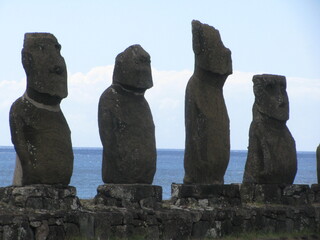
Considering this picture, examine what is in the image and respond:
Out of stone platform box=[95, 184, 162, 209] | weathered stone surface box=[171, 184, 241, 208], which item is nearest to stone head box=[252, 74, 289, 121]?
weathered stone surface box=[171, 184, 241, 208]

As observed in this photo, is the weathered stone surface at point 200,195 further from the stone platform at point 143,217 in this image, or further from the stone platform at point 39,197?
the stone platform at point 39,197

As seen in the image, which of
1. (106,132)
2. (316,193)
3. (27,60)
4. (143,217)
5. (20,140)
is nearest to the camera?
(20,140)

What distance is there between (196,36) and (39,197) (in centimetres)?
501

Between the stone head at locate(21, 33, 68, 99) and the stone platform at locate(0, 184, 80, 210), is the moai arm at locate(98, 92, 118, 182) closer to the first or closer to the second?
the stone head at locate(21, 33, 68, 99)

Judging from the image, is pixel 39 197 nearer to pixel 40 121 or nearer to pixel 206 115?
pixel 40 121

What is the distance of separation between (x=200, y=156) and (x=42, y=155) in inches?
152

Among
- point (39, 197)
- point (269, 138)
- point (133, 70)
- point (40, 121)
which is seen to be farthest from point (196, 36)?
point (39, 197)

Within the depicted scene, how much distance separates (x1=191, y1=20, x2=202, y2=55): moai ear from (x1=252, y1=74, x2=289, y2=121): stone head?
7.14 ft

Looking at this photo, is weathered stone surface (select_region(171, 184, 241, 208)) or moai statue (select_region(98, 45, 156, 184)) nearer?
moai statue (select_region(98, 45, 156, 184))

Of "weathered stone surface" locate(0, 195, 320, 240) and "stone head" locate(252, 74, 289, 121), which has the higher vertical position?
"stone head" locate(252, 74, 289, 121)

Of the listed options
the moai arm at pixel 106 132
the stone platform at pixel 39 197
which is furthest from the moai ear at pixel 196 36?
the stone platform at pixel 39 197

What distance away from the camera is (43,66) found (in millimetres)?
17062

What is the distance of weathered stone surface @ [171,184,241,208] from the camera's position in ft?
64.3

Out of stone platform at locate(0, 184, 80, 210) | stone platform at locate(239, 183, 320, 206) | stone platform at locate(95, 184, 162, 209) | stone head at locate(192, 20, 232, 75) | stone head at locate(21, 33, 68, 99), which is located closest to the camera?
stone platform at locate(0, 184, 80, 210)
